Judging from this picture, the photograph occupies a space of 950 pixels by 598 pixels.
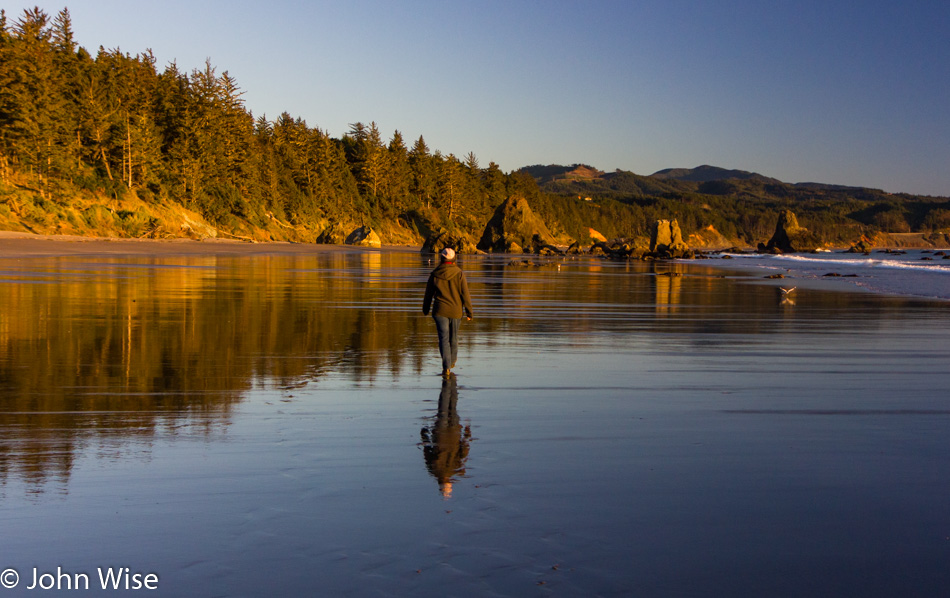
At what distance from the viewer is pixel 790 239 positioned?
133m

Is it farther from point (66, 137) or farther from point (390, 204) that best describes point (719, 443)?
point (390, 204)

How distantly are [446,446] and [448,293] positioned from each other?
4.38m

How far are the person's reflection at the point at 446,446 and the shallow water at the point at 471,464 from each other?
3cm

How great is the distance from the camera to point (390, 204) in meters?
135

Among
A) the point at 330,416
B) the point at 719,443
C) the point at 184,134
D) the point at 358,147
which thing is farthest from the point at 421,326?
the point at 358,147

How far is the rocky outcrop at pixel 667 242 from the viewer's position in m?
88.6

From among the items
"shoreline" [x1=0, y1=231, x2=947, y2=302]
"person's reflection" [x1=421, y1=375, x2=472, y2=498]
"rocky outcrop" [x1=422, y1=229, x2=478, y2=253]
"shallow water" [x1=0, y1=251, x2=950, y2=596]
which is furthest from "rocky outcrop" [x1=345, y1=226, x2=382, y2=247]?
"person's reflection" [x1=421, y1=375, x2=472, y2=498]

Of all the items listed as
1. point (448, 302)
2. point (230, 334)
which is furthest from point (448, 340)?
point (230, 334)

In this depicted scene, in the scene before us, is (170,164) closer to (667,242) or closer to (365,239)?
(365,239)

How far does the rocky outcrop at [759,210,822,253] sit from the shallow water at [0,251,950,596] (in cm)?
12926

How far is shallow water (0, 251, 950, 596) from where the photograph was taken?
4059 millimetres

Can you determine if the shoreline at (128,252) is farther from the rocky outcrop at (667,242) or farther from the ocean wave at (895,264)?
the rocky outcrop at (667,242)

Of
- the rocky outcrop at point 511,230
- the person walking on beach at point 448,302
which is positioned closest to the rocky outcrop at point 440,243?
the rocky outcrop at point 511,230

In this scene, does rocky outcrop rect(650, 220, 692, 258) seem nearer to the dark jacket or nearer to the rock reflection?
the rock reflection
